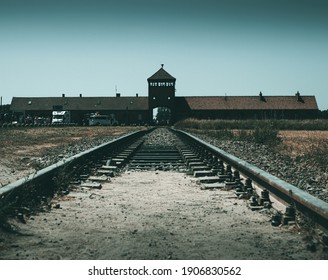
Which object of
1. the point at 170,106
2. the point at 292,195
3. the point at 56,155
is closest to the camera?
the point at 292,195

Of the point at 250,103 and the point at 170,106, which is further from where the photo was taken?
the point at 250,103

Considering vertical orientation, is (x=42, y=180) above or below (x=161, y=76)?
below

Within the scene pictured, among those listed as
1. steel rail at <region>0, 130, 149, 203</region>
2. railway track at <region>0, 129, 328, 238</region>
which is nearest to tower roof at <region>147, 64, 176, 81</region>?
railway track at <region>0, 129, 328, 238</region>

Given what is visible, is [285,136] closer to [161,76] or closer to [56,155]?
[56,155]

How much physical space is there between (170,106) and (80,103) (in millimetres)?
19522

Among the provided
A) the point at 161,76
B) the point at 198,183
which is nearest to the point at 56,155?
the point at 198,183

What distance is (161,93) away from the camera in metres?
83.9

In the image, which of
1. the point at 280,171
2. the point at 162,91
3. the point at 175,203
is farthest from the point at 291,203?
the point at 162,91

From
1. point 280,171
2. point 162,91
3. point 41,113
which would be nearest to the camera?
point 280,171

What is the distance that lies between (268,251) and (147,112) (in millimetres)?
83465

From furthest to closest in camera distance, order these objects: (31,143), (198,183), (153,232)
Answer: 1. (31,143)
2. (198,183)
3. (153,232)

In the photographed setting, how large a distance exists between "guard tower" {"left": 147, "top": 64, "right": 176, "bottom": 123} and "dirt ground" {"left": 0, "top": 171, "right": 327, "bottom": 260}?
254 ft
